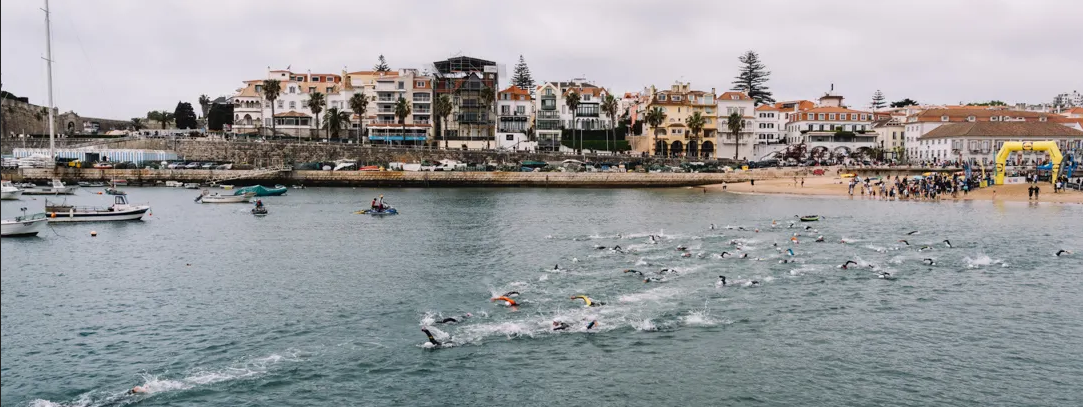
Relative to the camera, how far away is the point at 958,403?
18.6 metres

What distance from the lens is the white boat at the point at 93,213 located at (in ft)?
194

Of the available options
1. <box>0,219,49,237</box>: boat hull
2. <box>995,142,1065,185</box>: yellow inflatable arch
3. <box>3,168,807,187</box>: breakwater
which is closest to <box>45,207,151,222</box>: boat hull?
<box>0,219,49,237</box>: boat hull

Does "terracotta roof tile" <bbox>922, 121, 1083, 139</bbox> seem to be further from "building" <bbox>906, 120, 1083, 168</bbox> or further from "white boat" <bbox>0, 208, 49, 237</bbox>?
"white boat" <bbox>0, 208, 49, 237</bbox>

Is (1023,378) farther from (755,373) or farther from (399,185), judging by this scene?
(399,185)

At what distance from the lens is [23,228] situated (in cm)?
5100

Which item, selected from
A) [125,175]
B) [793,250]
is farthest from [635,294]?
[125,175]

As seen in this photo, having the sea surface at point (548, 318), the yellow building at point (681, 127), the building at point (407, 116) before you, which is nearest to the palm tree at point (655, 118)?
the yellow building at point (681, 127)

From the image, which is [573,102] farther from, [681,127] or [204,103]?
[204,103]

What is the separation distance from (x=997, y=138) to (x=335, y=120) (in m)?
99.8

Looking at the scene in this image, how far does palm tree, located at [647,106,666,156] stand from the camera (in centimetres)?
12119

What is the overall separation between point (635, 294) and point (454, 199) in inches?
2200

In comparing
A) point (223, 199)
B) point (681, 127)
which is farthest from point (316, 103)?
point (681, 127)

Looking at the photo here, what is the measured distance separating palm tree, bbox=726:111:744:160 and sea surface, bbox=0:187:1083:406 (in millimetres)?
71942

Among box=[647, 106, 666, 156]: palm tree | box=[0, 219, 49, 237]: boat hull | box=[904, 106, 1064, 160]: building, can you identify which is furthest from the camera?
box=[904, 106, 1064, 160]: building
